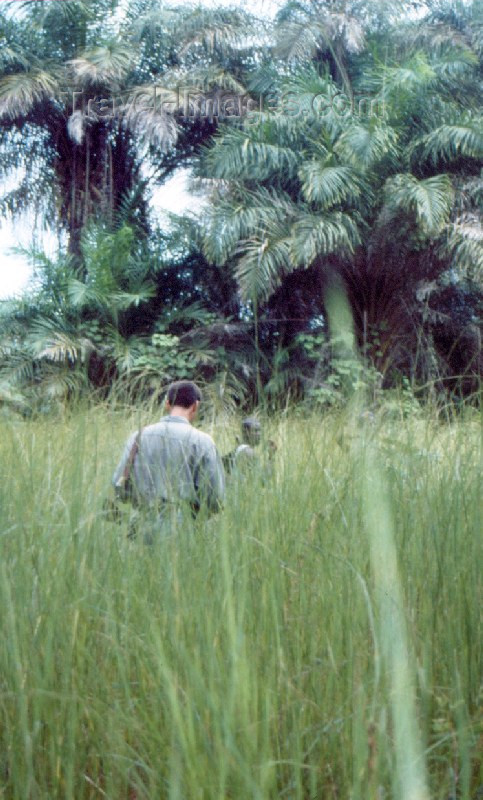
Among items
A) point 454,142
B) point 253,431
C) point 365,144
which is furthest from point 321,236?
point 253,431

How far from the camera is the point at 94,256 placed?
45.9 ft

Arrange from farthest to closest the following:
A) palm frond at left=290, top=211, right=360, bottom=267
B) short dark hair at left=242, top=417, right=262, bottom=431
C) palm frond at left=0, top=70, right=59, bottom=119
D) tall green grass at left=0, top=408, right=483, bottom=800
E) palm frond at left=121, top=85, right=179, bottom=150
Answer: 1. palm frond at left=0, top=70, right=59, bottom=119
2. palm frond at left=121, top=85, right=179, bottom=150
3. palm frond at left=290, top=211, right=360, bottom=267
4. short dark hair at left=242, top=417, right=262, bottom=431
5. tall green grass at left=0, top=408, right=483, bottom=800

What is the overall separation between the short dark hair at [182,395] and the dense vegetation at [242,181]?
813 centimetres

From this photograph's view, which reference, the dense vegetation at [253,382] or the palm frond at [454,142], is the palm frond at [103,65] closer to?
the dense vegetation at [253,382]

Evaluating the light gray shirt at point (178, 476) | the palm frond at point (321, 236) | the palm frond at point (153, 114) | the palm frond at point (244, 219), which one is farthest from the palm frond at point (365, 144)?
the light gray shirt at point (178, 476)

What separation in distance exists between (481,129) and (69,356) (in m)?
6.87

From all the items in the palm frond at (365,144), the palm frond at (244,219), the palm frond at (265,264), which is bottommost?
the palm frond at (265,264)

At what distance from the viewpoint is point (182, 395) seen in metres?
3.52

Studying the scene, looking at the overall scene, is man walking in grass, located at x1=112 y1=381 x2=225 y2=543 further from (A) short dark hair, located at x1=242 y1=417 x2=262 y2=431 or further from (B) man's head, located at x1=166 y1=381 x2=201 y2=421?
(B) man's head, located at x1=166 y1=381 x2=201 y2=421

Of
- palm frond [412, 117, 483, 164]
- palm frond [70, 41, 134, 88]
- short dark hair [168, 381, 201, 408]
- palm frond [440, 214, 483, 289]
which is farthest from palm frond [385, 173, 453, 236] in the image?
short dark hair [168, 381, 201, 408]

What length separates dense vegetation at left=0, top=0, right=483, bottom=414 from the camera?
43.1 feet

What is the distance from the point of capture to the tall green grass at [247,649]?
1.19 meters

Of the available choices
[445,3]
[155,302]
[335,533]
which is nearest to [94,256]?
[155,302]

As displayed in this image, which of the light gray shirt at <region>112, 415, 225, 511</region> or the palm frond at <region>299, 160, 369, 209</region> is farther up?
the palm frond at <region>299, 160, 369, 209</region>
